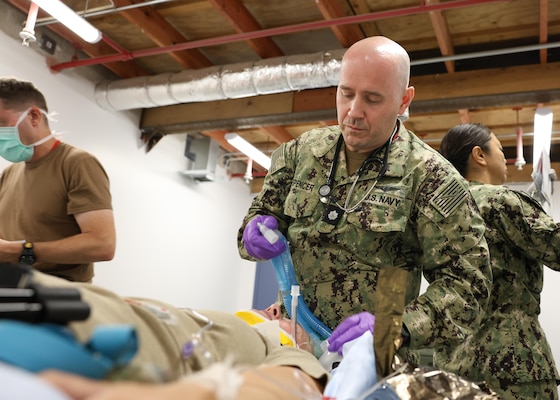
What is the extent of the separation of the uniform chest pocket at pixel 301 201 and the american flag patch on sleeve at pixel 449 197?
Result: 35 centimetres

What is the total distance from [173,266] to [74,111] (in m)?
2.23

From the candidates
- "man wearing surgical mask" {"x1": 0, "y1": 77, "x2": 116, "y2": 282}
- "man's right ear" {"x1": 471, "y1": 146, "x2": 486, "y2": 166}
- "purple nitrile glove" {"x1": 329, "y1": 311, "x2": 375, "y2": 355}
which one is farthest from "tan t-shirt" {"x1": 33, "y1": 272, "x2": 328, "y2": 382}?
"man's right ear" {"x1": 471, "y1": 146, "x2": 486, "y2": 166}

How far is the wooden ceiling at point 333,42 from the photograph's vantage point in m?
4.29

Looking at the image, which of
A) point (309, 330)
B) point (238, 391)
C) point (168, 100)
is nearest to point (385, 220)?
point (309, 330)

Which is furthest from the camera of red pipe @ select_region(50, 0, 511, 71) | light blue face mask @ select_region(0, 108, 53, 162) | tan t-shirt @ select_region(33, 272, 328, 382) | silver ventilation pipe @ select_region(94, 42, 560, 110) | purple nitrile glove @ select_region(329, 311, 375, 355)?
silver ventilation pipe @ select_region(94, 42, 560, 110)

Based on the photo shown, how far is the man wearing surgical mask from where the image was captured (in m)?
2.02

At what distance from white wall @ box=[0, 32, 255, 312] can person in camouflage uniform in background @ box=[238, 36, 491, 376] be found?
3.86m

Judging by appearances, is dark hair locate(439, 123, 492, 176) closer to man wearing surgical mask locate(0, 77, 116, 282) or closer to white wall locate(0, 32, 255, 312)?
man wearing surgical mask locate(0, 77, 116, 282)

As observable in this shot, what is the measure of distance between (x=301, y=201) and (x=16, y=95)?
144 centimetres

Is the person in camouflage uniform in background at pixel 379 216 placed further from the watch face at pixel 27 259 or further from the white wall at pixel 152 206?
the white wall at pixel 152 206

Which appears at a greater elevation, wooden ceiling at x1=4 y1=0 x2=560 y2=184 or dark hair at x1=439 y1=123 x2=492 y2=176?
wooden ceiling at x1=4 y1=0 x2=560 y2=184

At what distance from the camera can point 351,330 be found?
1.18m

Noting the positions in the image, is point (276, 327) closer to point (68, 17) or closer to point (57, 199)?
point (57, 199)

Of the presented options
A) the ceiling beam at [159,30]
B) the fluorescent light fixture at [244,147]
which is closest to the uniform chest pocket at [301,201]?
the ceiling beam at [159,30]
